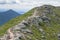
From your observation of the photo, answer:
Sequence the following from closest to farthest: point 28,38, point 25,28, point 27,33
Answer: point 28,38 < point 27,33 < point 25,28

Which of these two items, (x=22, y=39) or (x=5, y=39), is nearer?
(x=22, y=39)

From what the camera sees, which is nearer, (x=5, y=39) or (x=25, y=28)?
(x=5, y=39)

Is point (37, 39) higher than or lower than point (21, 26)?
lower

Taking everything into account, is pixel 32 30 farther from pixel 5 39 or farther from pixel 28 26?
pixel 5 39

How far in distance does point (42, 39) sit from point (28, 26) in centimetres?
1612

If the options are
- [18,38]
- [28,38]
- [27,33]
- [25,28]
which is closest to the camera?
[18,38]

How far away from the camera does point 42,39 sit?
176 metres

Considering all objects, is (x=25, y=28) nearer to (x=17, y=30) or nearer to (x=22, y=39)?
(x=17, y=30)

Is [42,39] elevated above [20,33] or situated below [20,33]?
below

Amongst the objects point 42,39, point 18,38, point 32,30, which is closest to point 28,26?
point 32,30

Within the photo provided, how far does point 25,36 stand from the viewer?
14800cm

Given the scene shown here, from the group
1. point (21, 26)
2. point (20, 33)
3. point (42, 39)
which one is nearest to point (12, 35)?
point (20, 33)

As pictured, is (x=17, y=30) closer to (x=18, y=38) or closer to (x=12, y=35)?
(x=12, y=35)

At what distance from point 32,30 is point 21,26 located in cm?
1266
